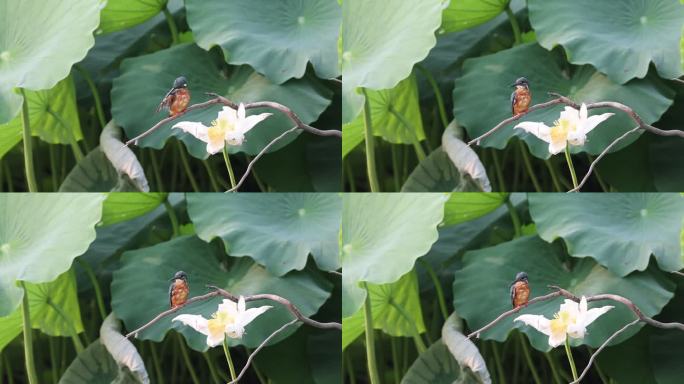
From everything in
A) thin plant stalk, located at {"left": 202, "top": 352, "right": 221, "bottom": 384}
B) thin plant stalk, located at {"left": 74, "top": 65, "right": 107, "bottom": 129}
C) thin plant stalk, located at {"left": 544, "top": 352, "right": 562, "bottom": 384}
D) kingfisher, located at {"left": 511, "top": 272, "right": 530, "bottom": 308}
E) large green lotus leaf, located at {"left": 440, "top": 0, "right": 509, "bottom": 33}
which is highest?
large green lotus leaf, located at {"left": 440, "top": 0, "right": 509, "bottom": 33}

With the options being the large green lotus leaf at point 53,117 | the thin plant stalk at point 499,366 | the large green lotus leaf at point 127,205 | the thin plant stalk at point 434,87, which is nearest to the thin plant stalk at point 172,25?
the large green lotus leaf at point 53,117

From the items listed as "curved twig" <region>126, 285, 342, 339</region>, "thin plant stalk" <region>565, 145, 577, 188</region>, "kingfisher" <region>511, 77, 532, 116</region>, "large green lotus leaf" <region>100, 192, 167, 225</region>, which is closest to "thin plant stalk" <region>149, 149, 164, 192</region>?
"large green lotus leaf" <region>100, 192, 167, 225</region>

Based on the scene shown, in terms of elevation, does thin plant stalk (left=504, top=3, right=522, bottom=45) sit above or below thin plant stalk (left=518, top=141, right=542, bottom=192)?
above

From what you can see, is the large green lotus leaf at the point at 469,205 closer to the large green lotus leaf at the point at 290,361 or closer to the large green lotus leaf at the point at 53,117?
the large green lotus leaf at the point at 290,361

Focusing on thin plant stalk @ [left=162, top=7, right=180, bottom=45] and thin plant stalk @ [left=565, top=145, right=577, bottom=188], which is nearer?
thin plant stalk @ [left=565, top=145, right=577, bottom=188]

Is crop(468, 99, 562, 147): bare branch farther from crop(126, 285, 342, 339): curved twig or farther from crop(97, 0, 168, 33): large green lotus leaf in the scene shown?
crop(97, 0, 168, 33): large green lotus leaf

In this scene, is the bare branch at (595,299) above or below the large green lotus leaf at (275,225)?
below

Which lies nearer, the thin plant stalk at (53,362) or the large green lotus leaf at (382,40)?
the large green lotus leaf at (382,40)

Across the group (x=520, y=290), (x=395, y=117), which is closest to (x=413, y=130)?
(x=395, y=117)
